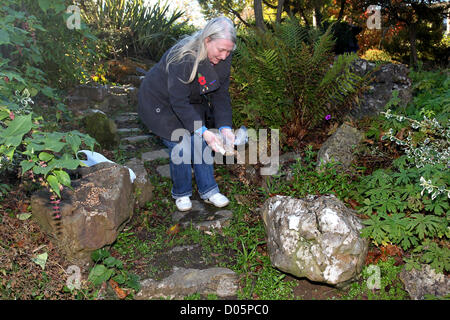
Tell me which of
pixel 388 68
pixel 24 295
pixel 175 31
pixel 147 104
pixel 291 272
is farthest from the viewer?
pixel 175 31

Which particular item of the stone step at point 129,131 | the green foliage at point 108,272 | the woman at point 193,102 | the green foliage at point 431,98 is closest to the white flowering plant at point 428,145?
the green foliage at point 431,98

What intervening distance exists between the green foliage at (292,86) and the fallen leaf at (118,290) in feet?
6.85

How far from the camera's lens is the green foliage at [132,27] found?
6625 mm

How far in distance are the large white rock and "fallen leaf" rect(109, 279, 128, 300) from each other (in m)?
1.07

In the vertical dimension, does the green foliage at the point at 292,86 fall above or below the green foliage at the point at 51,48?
below

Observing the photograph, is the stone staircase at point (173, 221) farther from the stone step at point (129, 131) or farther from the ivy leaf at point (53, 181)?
the ivy leaf at point (53, 181)

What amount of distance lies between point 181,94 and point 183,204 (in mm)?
1082

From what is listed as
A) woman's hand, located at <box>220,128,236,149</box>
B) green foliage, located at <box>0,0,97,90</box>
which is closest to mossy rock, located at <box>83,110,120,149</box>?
green foliage, located at <box>0,0,97,90</box>

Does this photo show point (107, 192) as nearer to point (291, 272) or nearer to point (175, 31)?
point (291, 272)

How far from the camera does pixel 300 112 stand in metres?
3.83

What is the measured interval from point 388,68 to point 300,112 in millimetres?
1357

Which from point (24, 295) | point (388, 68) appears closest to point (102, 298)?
point (24, 295)

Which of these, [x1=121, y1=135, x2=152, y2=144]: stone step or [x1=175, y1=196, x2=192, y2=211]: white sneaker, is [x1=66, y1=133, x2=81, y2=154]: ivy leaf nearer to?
[x1=175, y1=196, x2=192, y2=211]: white sneaker

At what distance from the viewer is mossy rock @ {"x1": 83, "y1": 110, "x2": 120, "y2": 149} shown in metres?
4.30
